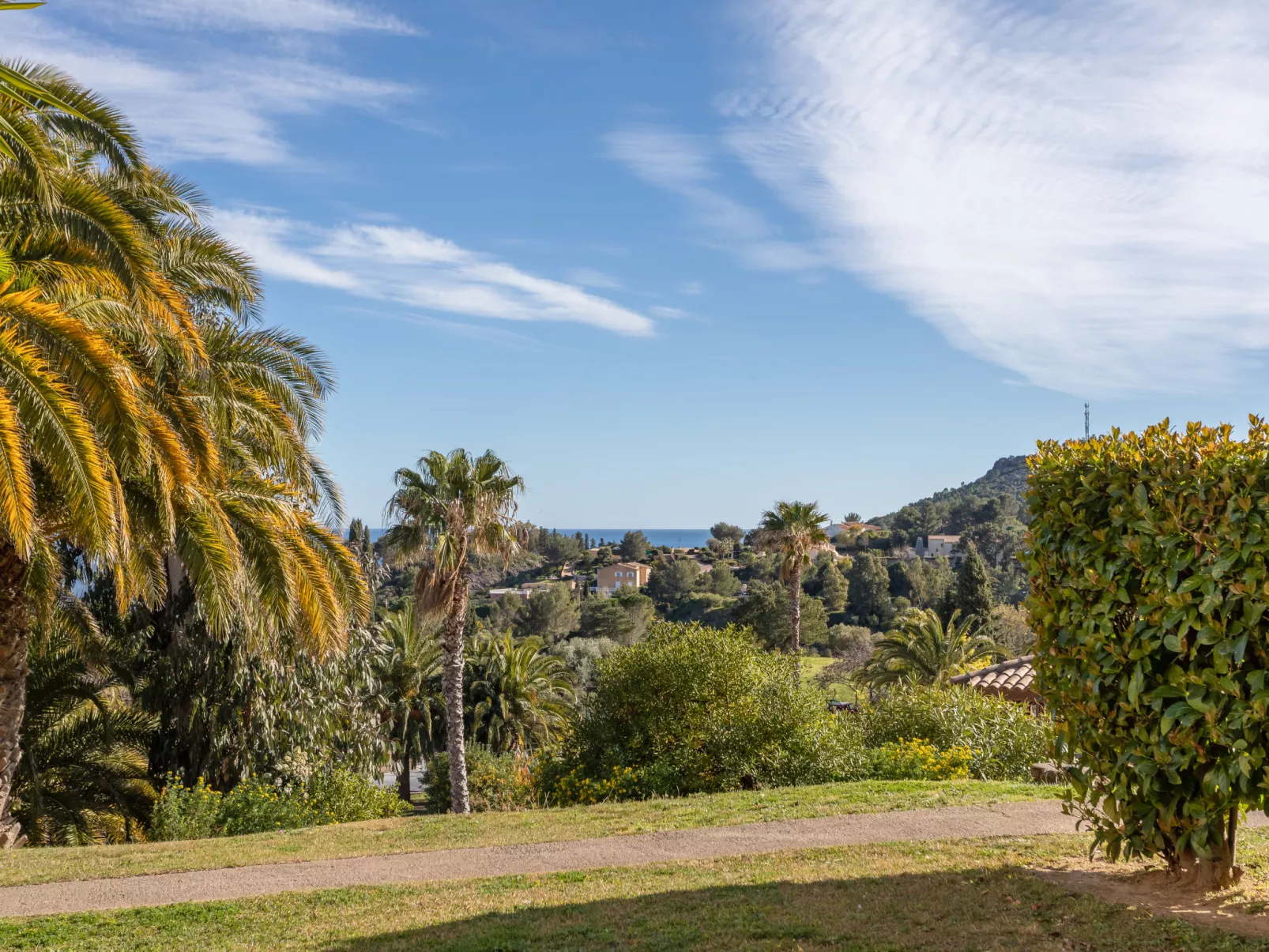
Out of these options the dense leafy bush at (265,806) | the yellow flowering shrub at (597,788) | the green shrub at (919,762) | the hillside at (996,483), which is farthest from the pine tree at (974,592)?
the hillside at (996,483)

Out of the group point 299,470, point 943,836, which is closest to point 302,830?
point 299,470

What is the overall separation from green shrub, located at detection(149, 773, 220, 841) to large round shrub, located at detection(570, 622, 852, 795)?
222 inches

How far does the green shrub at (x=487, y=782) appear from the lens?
736 inches

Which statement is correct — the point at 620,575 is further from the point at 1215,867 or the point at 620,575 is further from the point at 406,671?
the point at 1215,867

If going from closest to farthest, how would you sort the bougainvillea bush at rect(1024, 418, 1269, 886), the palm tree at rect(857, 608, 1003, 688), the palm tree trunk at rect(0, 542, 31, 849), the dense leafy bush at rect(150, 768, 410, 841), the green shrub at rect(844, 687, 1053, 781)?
the bougainvillea bush at rect(1024, 418, 1269, 886), the palm tree trunk at rect(0, 542, 31, 849), the dense leafy bush at rect(150, 768, 410, 841), the green shrub at rect(844, 687, 1053, 781), the palm tree at rect(857, 608, 1003, 688)

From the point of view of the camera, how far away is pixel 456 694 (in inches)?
787

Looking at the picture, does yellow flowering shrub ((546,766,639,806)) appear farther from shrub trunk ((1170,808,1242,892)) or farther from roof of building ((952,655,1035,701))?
shrub trunk ((1170,808,1242,892))

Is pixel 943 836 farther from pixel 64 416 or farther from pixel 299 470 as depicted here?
pixel 299 470

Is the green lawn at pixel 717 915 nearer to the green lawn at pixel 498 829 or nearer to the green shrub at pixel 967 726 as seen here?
the green lawn at pixel 498 829

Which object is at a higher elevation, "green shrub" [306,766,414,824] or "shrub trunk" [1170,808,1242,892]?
"shrub trunk" [1170,808,1242,892]

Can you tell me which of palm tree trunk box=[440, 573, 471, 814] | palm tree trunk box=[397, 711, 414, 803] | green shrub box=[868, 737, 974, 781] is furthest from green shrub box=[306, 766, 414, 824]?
palm tree trunk box=[397, 711, 414, 803]

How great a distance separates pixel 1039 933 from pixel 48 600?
11.8 metres

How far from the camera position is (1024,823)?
8.78 meters

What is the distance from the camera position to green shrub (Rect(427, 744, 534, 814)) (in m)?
18.7
